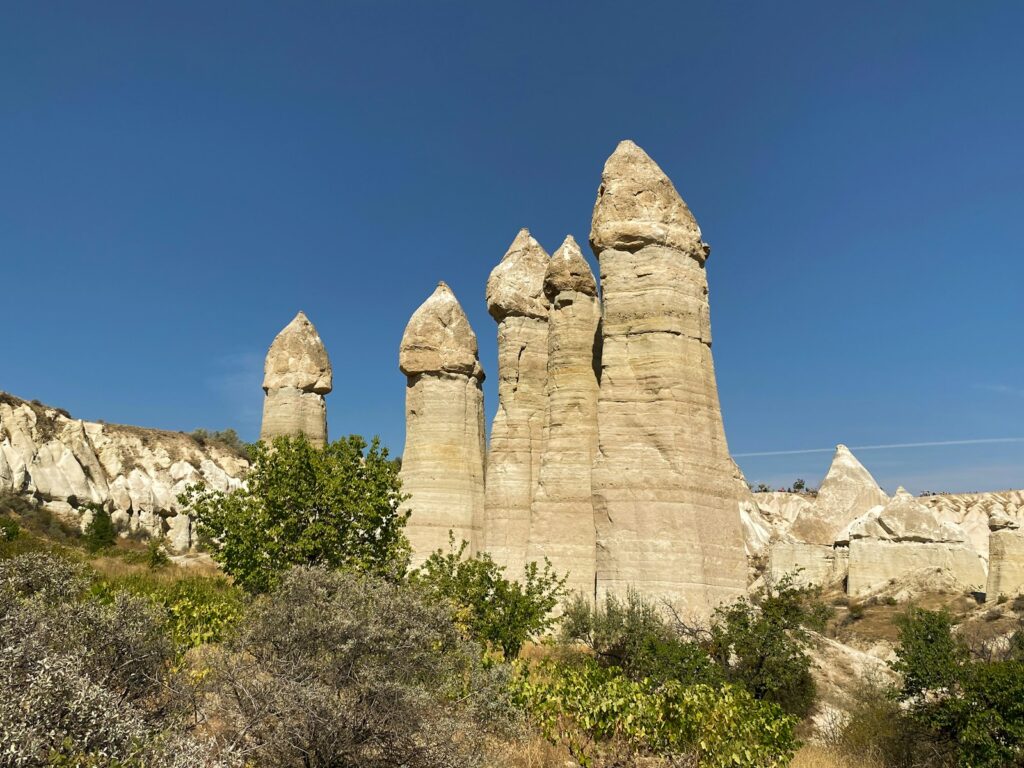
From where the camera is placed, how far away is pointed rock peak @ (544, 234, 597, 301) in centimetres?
2255

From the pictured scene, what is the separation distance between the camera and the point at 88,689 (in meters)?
4.76

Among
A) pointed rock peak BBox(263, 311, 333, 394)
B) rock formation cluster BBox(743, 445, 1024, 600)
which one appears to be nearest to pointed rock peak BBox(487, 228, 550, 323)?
pointed rock peak BBox(263, 311, 333, 394)

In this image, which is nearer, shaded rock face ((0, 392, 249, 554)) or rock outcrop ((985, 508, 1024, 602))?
rock outcrop ((985, 508, 1024, 602))

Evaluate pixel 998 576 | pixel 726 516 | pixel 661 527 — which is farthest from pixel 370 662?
pixel 998 576

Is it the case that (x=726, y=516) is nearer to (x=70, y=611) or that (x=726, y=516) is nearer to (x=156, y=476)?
(x=70, y=611)

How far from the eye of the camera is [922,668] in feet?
37.0

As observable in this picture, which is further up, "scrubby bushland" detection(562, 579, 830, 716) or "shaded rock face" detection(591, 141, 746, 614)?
"shaded rock face" detection(591, 141, 746, 614)

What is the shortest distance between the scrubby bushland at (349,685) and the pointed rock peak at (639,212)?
11.3 m

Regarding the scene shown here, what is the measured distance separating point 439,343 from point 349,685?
2177 centimetres

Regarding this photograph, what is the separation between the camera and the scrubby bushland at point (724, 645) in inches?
465

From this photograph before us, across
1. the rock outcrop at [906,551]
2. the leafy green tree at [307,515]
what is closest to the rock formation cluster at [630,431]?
the leafy green tree at [307,515]

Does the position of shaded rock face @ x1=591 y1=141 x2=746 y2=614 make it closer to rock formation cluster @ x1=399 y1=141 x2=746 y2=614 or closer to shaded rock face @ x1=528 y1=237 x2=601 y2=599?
rock formation cluster @ x1=399 y1=141 x2=746 y2=614

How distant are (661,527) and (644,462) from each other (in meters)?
1.45

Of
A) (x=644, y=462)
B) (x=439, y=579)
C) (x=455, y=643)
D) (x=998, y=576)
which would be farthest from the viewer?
(x=998, y=576)
